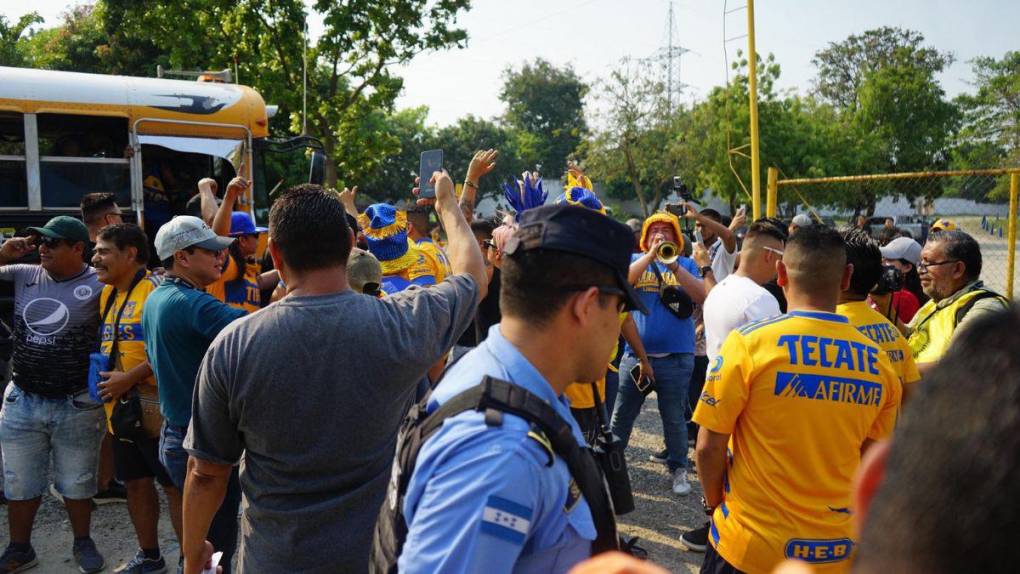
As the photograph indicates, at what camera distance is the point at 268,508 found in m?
2.37

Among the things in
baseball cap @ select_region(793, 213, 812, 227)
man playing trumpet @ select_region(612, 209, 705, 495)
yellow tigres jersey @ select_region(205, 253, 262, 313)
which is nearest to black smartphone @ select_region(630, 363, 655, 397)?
man playing trumpet @ select_region(612, 209, 705, 495)

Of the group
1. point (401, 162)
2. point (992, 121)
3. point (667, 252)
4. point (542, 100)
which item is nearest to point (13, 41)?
point (401, 162)

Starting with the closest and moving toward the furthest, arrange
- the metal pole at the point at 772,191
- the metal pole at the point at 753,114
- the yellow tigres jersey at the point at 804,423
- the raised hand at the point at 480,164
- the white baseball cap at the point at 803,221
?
1. the yellow tigres jersey at the point at 804,423
2. the white baseball cap at the point at 803,221
3. the raised hand at the point at 480,164
4. the metal pole at the point at 772,191
5. the metal pole at the point at 753,114

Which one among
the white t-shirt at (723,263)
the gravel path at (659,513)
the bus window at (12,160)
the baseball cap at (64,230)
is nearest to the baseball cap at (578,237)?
the gravel path at (659,513)

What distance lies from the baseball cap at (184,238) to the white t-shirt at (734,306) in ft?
8.68

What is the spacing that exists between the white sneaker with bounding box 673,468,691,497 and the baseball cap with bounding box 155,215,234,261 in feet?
12.9

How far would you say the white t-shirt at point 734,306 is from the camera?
12.5 ft

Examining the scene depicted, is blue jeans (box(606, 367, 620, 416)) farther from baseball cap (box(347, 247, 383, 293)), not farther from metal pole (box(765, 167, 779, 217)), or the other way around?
metal pole (box(765, 167, 779, 217))

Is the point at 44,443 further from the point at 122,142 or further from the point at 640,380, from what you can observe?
the point at 122,142

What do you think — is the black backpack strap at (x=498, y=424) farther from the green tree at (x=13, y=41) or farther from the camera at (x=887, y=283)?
the green tree at (x=13, y=41)

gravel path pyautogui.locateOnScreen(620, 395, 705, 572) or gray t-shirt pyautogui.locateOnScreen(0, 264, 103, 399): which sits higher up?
gray t-shirt pyautogui.locateOnScreen(0, 264, 103, 399)

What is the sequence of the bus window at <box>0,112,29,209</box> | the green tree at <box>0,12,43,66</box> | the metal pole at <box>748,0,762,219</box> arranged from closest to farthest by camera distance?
the bus window at <box>0,112,29,209</box>, the metal pole at <box>748,0,762,219</box>, the green tree at <box>0,12,43,66</box>

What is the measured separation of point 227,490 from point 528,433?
8.81 ft

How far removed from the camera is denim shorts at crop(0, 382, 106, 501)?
442cm
